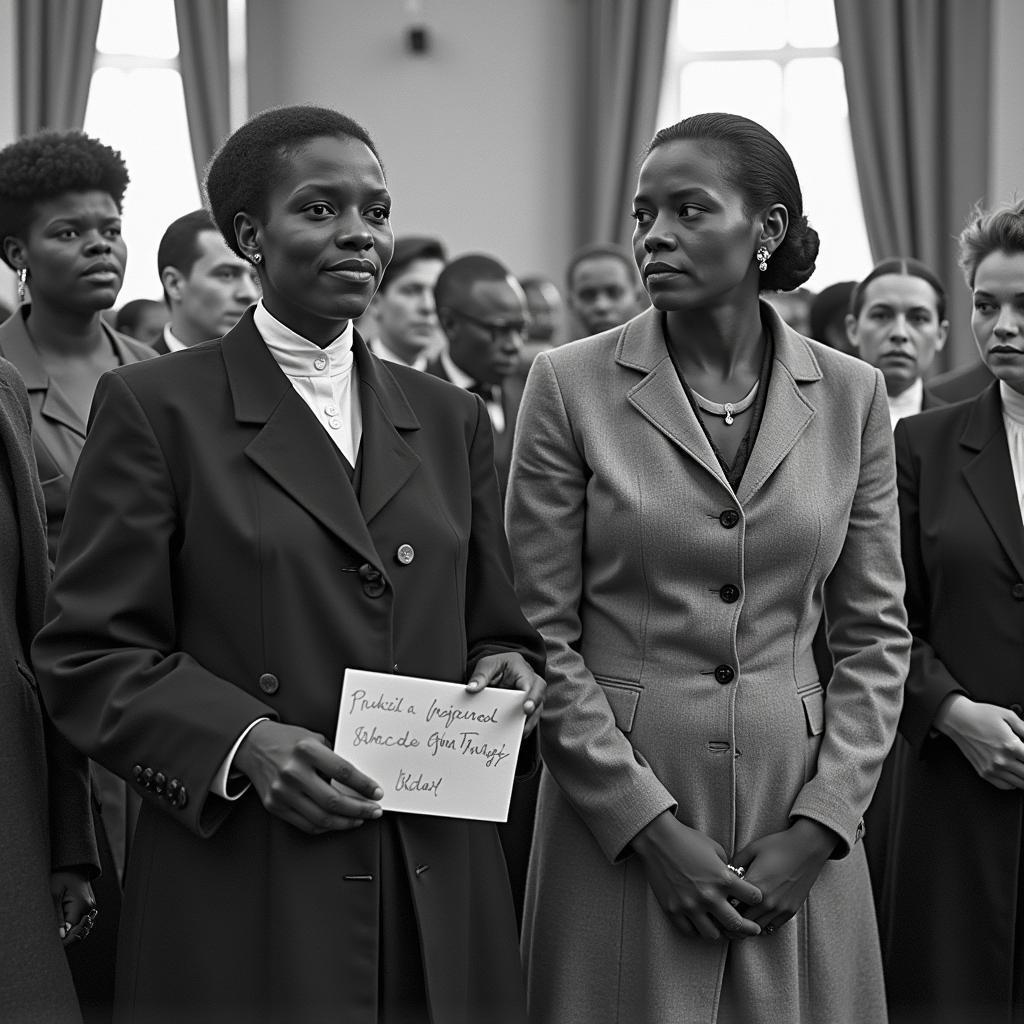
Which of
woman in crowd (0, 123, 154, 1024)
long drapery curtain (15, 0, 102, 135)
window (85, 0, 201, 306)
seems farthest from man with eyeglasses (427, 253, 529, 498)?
window (85, 0, 201, 306)

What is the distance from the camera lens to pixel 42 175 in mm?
3264

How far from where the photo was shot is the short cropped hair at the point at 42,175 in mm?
3271

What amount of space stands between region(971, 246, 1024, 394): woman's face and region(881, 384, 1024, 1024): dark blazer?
0.13m

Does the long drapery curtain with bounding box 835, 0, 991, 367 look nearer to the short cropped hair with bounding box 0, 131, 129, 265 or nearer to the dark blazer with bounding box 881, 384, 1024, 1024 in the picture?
the dark blazer with bounding box 881, 384, 1024, 1024

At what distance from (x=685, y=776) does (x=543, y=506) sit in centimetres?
46

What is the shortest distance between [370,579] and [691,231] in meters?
0.75

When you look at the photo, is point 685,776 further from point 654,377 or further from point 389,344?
point 389,344

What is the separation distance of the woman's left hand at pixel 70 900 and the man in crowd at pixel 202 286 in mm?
1969

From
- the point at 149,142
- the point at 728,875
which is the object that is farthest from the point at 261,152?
the point at 149,142

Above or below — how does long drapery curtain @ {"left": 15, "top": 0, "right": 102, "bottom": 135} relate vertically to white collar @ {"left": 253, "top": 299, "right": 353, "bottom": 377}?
above

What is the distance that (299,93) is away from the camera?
9.52 metres

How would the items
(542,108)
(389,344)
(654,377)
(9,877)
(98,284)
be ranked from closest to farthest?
(9,877) < (654,377) < (98,284) < (389,344) < (542,108)

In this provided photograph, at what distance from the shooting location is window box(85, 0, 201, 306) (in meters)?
9.50

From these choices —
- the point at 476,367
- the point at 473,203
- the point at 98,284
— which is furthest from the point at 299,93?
the point at 98,284
